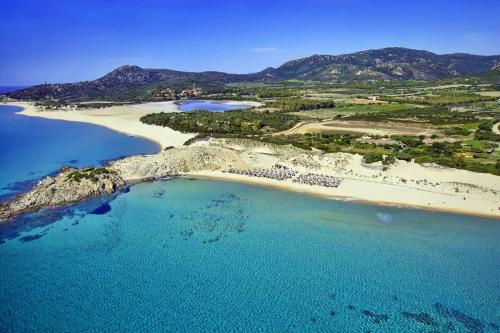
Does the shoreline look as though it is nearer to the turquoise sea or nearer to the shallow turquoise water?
the turquoise sea

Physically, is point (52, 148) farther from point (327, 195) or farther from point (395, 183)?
point (395, 183)

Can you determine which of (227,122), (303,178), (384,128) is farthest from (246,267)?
(227,122)

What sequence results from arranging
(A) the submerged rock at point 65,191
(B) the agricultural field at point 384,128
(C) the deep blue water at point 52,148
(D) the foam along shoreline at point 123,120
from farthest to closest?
(D) the foam along shoreline at point 123,120 < (C) the deep blue water at point 52,148 < (B) the agricultural field at point 384,128 < (A) the submerged rock at point 65,191

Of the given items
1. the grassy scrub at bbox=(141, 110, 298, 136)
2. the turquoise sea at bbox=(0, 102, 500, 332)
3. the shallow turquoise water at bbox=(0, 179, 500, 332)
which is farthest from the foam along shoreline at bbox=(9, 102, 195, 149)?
the shallow turquoise water at bbox=(0, 179, 500, 332)

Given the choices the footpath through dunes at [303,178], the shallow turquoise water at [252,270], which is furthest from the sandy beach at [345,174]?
the shallow turquoise water at [252,270]

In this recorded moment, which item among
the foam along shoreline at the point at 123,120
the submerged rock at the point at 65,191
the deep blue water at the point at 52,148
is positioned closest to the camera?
the submerged rock at the point at 65,191

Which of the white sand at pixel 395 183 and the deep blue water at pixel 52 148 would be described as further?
the deep blue water at pixel 52 148

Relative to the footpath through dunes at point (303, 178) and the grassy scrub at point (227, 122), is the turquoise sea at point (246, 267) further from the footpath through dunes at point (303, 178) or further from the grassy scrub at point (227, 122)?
the grassy scrub at point (227, 122)
